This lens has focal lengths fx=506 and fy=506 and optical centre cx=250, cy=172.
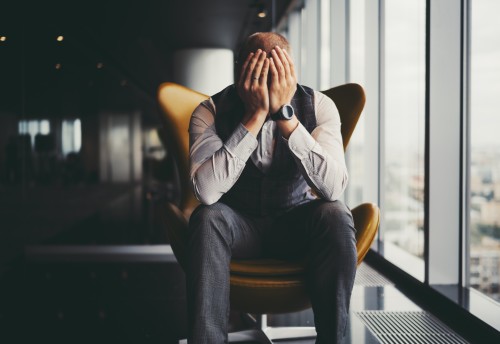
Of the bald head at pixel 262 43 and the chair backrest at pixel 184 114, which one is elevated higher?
the bald head at pixel 262 43

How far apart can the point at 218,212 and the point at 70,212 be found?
3044 mm

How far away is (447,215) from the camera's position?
2725 mm

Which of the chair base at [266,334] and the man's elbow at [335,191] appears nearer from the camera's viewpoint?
the man's elbow at [335,191]

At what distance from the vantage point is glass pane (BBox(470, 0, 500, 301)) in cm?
227

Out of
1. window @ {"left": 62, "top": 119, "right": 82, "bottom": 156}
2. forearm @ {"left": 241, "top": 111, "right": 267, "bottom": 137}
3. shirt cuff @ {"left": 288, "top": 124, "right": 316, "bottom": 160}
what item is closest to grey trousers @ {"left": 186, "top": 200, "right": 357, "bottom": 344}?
shirt cuff @ {"left": 288, "top": 124, "right": 316, "bottom": 160}

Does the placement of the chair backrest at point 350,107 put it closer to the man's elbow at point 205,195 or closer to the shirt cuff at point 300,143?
the shirt cuff at point 300,143

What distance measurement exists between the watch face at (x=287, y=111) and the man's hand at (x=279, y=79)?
0.08ft

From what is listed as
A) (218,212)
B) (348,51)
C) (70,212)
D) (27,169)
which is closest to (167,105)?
(218,212)

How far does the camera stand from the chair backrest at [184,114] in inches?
85.2

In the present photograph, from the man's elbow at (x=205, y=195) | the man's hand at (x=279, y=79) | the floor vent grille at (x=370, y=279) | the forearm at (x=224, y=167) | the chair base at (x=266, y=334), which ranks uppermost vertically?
the man's hand at (x=279, y=79)

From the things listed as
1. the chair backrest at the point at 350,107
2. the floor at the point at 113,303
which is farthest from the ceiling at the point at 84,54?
the chair backrest at the point at 350,107

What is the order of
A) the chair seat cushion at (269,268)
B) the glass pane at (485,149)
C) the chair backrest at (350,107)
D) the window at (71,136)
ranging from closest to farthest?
the chair seat cushion at (269,268)
the chair backrest at (350,107)
the glass pane at (485,149)
the window at (71,136)

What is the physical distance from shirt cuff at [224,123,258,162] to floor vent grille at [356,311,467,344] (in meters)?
1.11

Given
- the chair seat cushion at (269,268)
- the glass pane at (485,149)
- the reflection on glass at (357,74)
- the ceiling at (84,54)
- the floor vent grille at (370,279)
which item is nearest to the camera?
the chair seat cushion at (269,268)
